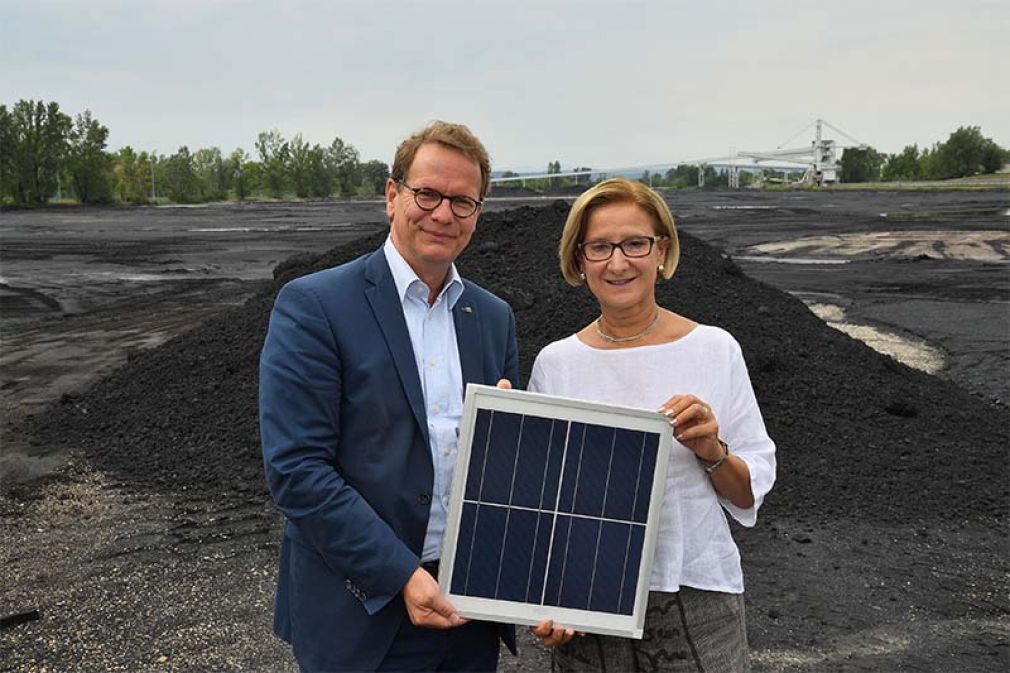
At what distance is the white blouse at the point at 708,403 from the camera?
224 cm

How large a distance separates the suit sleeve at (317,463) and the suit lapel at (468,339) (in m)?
0.39

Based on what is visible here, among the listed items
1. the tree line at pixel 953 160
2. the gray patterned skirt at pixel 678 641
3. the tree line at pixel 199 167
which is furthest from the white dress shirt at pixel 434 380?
the tree line at pixel 953 160

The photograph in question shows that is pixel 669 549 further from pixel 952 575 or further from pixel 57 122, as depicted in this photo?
pixel 57 122

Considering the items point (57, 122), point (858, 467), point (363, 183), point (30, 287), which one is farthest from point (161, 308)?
point (363, 183)

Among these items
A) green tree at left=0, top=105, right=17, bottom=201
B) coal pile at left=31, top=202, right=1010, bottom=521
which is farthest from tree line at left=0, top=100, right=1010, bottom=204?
coal pile at left=31, top=202, right=1010, bottom=521

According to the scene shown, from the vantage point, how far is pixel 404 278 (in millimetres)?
2326

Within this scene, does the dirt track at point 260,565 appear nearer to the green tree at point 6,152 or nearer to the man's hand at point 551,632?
the man's hand at point 551,632

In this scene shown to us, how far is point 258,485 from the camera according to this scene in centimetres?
721

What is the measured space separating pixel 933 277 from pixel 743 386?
2114 centimetres

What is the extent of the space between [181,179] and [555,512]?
310ft

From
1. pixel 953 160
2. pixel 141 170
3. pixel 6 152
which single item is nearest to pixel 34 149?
pixel 6 152

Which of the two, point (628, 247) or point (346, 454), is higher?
point (628, 247)

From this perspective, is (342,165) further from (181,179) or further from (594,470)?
(594,470)

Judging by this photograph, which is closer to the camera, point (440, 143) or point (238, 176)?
point (440, 143)
